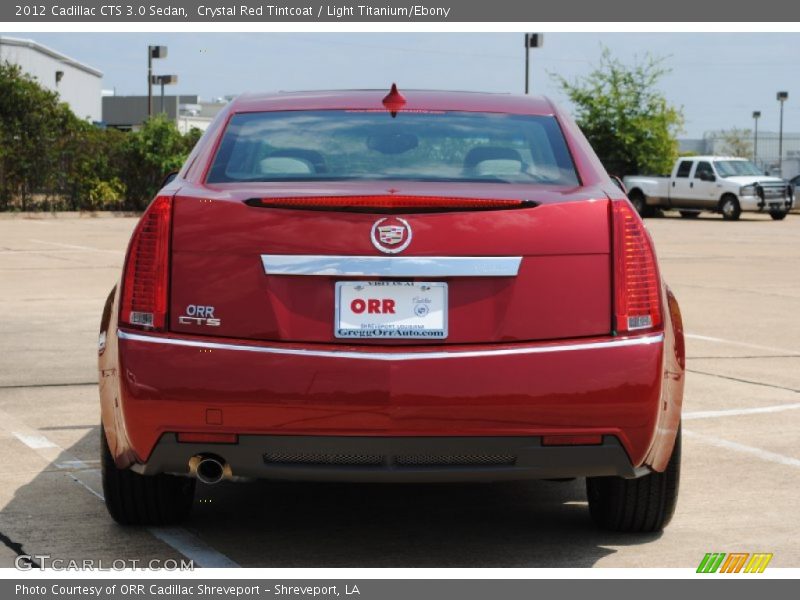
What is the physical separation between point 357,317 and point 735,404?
4.31m

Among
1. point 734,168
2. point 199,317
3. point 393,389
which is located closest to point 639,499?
point 393,389

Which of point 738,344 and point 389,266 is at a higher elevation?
point 389,266

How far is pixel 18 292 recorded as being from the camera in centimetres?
1525

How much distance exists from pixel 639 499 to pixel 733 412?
2969mm

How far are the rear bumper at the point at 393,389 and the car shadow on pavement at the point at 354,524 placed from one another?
60 cm

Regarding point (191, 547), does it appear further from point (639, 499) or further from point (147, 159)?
point (147, 159)

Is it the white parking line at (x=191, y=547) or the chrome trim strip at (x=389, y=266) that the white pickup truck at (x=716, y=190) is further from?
the chrome trim strip at (x=389, y=266)

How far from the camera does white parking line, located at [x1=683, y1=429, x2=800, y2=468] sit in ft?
22.0

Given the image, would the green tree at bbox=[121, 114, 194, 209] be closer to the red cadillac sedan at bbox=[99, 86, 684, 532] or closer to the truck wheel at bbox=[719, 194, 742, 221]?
the truck wheel at bbox=[719, 194, 742, 221]

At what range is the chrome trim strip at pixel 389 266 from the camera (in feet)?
14.8

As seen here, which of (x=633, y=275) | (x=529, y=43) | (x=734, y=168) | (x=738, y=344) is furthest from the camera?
(x=529, y=43)

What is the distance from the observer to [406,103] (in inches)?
222

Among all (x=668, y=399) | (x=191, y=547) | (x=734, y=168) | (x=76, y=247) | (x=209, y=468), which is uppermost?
(x=734, y=168)
